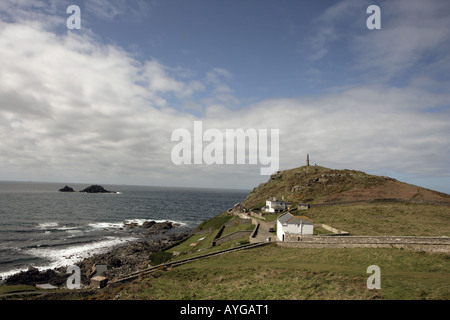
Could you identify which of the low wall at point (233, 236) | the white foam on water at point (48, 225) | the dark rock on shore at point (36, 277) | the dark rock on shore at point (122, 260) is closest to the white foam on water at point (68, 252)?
the dark rock on shore at point (122, 260)

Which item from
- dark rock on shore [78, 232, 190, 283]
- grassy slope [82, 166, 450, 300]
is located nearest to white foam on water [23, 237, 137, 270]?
dark rock on shore [78, 232, 190, 283]

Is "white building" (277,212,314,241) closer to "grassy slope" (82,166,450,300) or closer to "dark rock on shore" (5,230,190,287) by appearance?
"grassy slope" (82,166,450,300)

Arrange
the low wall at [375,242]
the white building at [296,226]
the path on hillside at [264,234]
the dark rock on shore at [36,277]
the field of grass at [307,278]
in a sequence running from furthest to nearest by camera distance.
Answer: the path on hillside at [264,234] < the white building at [296,226] < the dark rock on shore at [36,277] < the low wall at [375,242] < the field of grass at [307,278]

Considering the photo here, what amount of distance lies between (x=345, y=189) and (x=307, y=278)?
6677cm

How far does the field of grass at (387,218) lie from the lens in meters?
40.2

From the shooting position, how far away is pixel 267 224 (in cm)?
5384

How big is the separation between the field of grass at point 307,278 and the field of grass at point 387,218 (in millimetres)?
14042

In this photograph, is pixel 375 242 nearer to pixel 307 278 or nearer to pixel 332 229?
pixel 332 229

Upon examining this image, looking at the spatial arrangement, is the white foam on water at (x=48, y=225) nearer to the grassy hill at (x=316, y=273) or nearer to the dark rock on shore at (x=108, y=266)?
the dark rock on shore at (x=108, y=266)

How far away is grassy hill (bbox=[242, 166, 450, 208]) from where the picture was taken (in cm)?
6672
